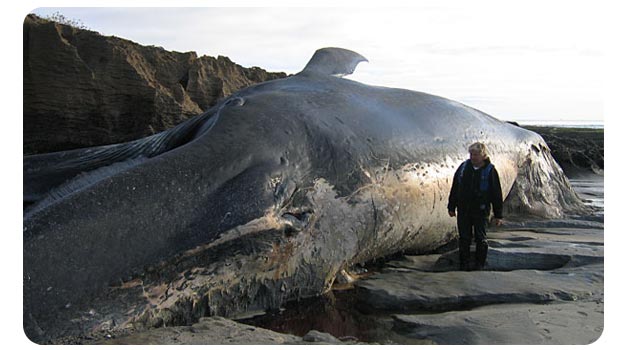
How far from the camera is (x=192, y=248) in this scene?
3787 mm

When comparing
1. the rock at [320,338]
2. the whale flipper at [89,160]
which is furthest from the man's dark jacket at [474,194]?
the rock at [320,338]

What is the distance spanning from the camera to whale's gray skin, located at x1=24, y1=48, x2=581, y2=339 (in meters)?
3.59

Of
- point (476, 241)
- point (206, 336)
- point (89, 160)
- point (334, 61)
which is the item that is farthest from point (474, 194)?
point (89, 160)

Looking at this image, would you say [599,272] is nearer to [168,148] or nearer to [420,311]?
[420,311]

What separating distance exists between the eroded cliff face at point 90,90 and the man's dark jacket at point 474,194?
1032cm

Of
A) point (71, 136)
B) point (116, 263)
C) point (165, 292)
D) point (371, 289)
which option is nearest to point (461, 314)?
point (371, 289)

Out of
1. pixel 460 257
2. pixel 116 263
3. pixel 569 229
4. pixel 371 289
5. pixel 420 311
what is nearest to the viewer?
pixel 116 263

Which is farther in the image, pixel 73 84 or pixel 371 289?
pixel 73 84

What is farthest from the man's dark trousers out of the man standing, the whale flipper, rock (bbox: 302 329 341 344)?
the whale flipper

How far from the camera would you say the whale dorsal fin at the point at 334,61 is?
21.0 feet

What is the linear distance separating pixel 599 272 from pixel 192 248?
Result: 10.1 feet

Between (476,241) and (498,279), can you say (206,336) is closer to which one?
(498,279)

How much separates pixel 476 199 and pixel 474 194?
1.8 inches

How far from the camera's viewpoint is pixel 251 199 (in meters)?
4.11
